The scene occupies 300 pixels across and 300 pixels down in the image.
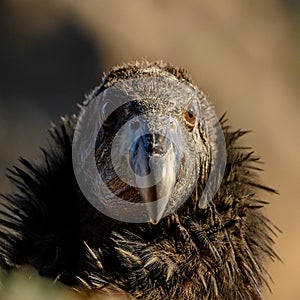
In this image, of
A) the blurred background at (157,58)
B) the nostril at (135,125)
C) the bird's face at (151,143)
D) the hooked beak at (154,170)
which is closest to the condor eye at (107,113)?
the bird's face at (151,143)

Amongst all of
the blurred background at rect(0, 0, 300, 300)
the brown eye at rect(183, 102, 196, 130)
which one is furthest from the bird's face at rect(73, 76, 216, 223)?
the blurred background at rect(0, 0, 300, 300)

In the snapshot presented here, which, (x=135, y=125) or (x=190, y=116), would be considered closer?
(x=135, y=125)

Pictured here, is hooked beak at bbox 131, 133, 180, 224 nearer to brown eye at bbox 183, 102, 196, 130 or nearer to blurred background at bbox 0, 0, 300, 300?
brown eye at bbox 183, 102, 196, 130

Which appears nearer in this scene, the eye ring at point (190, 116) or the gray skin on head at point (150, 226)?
the gray skin on head at point (150, 226)

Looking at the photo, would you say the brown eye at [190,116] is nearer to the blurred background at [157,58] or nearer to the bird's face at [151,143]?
the bird's face at [151,143]

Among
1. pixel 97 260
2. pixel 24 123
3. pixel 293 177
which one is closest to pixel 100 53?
pixel 24 123

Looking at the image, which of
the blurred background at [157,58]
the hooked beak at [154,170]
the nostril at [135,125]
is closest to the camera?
the hooked beak at [154,170]

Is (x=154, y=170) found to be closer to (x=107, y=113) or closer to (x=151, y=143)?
(x=151, y=143)

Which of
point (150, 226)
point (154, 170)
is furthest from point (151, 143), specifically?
point (150, 226)
